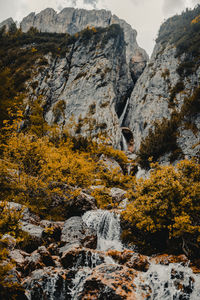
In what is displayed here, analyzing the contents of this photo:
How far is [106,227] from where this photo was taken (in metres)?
14.7

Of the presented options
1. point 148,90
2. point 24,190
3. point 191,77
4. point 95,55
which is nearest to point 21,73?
point 95,55

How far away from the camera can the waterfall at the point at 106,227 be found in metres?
13.4

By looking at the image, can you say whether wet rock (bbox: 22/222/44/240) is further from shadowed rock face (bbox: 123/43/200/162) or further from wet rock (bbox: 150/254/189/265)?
shadowed rock face (bbox: 123/43/200/162)

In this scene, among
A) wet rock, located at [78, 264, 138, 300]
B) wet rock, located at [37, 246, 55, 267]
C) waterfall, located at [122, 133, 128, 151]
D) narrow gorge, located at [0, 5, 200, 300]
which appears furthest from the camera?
waterfall, located at [122, 133, 128, 151]

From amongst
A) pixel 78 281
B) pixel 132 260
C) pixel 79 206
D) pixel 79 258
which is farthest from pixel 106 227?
pixel 78 281

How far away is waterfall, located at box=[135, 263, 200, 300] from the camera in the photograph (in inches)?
281

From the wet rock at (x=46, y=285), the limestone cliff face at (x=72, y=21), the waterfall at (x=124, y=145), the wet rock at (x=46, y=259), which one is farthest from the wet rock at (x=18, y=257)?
the limestone cliff face at (x=72, y=21)

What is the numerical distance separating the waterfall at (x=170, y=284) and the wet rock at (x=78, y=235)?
4758 mm

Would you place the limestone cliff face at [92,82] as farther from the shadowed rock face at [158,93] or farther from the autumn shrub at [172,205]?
the autumn shrub at [172,205]

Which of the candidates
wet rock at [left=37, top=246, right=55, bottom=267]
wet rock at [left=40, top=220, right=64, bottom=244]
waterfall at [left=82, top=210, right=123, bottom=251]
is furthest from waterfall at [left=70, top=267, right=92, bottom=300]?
waterfall at [left=82, top=210, right=123, bottom=251]

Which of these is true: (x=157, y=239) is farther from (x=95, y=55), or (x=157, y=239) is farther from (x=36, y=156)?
(x=95, y=55)

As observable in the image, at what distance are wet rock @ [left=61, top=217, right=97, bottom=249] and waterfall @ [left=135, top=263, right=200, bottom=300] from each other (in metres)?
4.76

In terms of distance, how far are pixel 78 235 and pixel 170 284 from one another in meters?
6.10

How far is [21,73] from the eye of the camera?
5441cm
